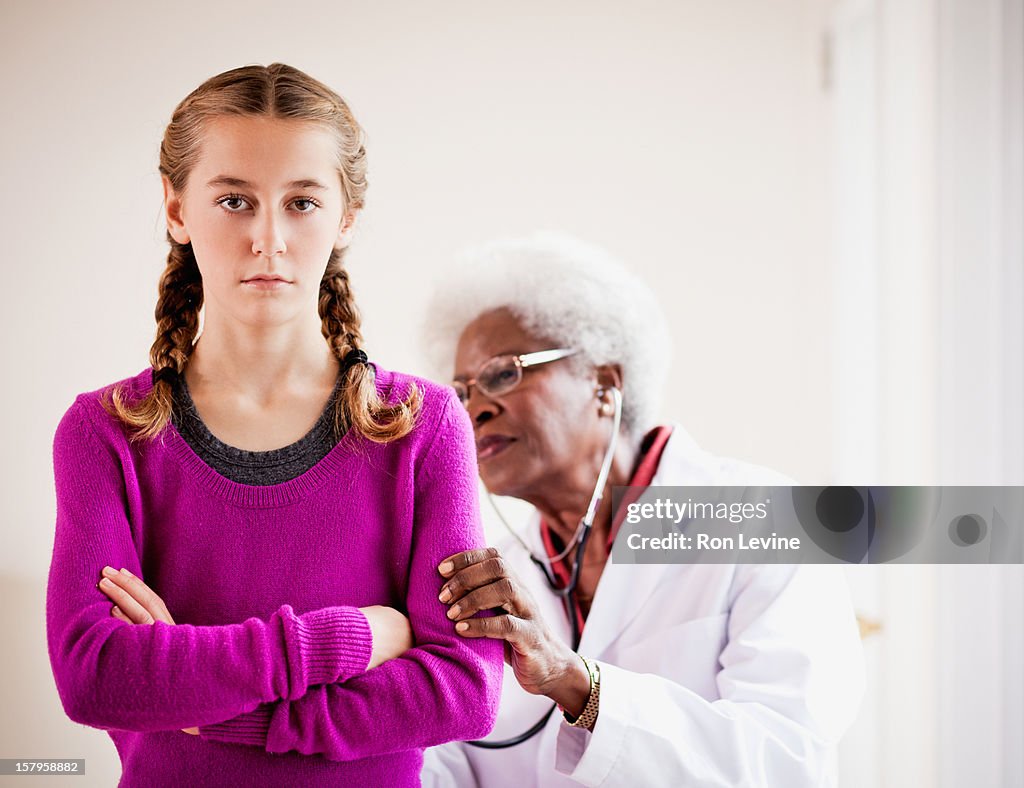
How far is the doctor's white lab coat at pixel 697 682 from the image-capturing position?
144 centimetres

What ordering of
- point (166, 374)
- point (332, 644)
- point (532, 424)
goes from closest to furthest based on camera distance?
point (332, 644) < point (166, 374) < point (532, 424)

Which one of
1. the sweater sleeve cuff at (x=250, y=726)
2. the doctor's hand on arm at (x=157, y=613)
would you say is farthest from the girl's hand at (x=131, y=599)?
the sweater sleeve cuff at (x=250, y=726)

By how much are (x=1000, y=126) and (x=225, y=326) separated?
65.7 inches

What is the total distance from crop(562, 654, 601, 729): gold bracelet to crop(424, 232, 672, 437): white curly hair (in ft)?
2.04

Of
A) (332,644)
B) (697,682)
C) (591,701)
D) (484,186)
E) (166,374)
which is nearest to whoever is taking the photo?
(332,644)

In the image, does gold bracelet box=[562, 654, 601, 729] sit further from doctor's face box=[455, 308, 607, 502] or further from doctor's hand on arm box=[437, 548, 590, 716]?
doctor's face box=[455, 308, 607, 502]

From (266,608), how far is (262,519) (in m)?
0.09

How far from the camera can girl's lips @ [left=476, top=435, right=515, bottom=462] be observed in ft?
5.99

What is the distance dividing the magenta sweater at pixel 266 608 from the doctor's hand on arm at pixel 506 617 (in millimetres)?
16

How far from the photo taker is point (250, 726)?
1027 mm

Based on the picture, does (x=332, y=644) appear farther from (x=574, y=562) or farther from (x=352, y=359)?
(x=574, y=562)

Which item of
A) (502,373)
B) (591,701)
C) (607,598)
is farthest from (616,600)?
(502,373)

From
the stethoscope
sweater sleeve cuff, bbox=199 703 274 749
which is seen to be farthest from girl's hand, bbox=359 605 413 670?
the stethoscope

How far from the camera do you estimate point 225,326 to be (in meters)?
1.11
